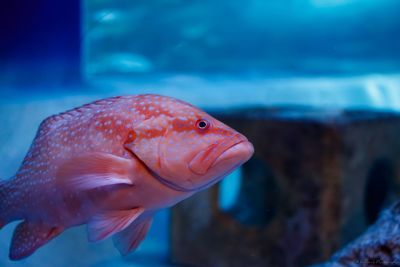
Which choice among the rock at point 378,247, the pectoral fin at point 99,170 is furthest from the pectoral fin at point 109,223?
the rock at point 378,247

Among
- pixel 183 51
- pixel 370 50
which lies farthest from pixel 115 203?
pixel 370 50

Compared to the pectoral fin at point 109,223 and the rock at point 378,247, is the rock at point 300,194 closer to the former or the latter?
the rock at point 378,247

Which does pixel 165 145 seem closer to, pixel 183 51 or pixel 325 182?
pixel 325 182

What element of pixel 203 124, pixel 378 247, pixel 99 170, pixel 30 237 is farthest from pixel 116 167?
pixel 378 247

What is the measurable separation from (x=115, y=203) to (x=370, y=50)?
22.3 ft

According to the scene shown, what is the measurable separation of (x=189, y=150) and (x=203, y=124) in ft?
0.42

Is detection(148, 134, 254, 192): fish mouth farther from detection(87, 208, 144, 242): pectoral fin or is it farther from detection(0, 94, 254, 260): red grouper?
detection(87, 208, 144, 242): pectoral fin

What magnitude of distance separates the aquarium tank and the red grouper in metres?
→ 0.71

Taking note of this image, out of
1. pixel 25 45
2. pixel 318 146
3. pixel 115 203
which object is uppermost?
pixel 25 45

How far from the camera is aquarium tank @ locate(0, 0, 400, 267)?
3035 mm

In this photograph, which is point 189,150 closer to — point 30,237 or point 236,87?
point 30,237

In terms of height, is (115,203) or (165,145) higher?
(165,145)

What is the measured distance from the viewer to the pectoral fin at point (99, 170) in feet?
4.74

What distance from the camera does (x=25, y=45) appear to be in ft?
10.00
